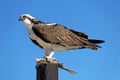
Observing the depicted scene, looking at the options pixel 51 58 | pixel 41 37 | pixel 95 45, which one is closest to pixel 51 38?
pixel 41 37

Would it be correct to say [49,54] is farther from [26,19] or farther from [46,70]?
[26,19]

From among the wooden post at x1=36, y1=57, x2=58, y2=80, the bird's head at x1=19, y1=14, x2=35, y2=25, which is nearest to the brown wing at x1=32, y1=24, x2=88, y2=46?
the bird's head at x1=19, y1=14, x2=35, y2=25

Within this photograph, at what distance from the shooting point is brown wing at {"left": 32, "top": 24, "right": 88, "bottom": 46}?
527 centimetres

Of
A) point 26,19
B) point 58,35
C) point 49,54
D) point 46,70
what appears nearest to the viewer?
point 46,70

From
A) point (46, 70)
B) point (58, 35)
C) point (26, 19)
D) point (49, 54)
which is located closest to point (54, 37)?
point (58, 35)

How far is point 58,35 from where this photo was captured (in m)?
5.49

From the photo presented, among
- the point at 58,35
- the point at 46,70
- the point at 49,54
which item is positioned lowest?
the point at 46,70

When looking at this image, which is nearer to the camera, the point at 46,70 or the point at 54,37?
the point at 46,70

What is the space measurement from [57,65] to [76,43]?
0.75 meters

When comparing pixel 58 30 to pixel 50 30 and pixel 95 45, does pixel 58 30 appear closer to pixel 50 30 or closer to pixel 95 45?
pixel 50 30

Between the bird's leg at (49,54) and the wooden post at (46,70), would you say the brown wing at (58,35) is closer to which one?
the bird's leg at (49,54)

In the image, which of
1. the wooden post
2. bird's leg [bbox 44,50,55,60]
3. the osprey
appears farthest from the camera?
the osprey

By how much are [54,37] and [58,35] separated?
18 cm

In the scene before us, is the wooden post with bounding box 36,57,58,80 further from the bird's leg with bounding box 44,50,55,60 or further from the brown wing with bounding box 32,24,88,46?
the brown wing with bounding box 32,24,88,46
